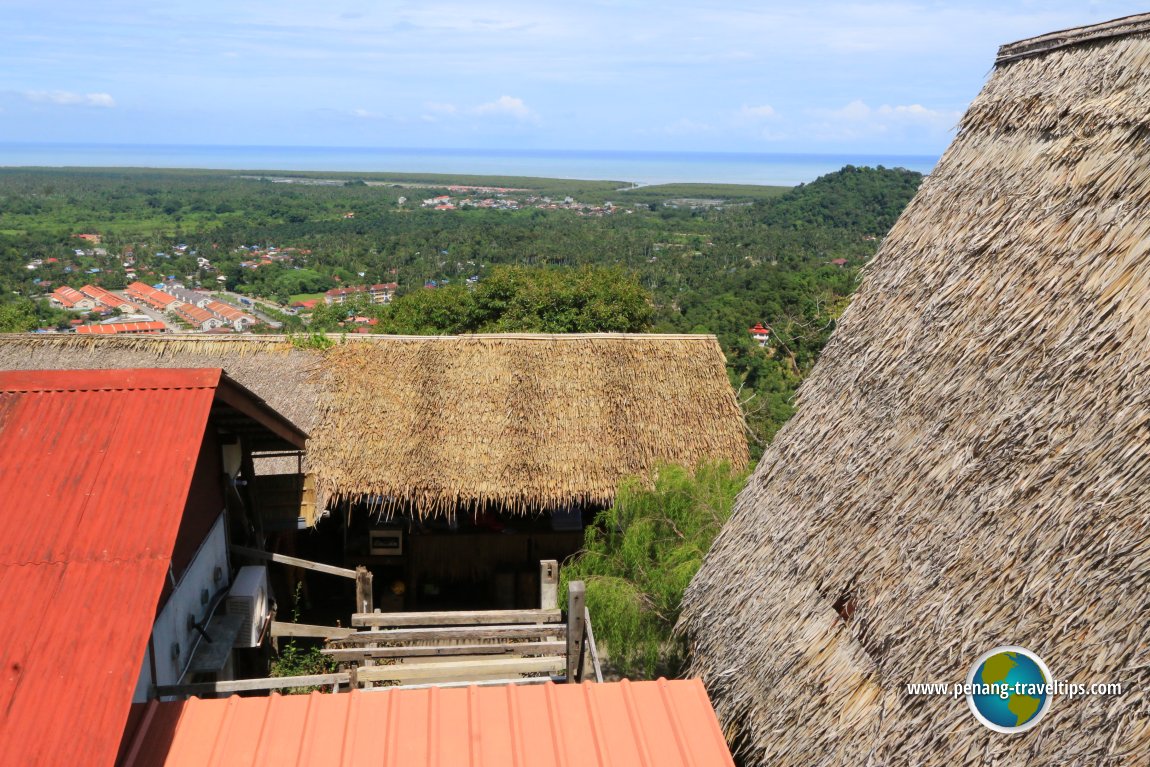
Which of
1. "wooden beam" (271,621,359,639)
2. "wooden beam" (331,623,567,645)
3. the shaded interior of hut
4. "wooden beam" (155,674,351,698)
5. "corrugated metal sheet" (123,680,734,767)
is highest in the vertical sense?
"corrugated metal sheet" (123,680,734,767)

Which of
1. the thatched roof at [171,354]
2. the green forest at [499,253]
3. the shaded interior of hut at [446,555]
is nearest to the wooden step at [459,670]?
the shaded interior of hut at [446,555]

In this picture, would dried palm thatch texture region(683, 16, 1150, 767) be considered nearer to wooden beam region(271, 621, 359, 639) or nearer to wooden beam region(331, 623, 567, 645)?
wooden beam region(331, 623, 567, 645)

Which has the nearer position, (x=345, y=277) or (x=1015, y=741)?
(x=1015, y=741)

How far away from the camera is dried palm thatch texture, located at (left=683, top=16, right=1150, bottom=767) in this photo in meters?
3.50

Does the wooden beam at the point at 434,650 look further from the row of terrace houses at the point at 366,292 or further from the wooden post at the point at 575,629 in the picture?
the row of terrace houses at the point at 366,292

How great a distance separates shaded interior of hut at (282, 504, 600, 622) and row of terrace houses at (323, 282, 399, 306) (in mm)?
45500

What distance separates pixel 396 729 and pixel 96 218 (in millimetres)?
129912

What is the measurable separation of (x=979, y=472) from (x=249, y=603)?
5815mm

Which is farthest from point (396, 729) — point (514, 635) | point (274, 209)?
point (274, 209)

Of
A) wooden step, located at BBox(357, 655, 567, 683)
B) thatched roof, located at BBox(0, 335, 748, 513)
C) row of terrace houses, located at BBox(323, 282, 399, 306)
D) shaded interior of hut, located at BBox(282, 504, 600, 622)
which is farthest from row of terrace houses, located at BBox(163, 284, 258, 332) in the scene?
wooden step, located at BBox(357, 655, 567, 683)

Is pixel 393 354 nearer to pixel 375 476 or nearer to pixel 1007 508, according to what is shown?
pixel 375 476

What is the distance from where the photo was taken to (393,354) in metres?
12.5

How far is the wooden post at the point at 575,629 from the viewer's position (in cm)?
624

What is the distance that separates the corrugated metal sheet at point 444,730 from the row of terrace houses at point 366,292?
173 ft
